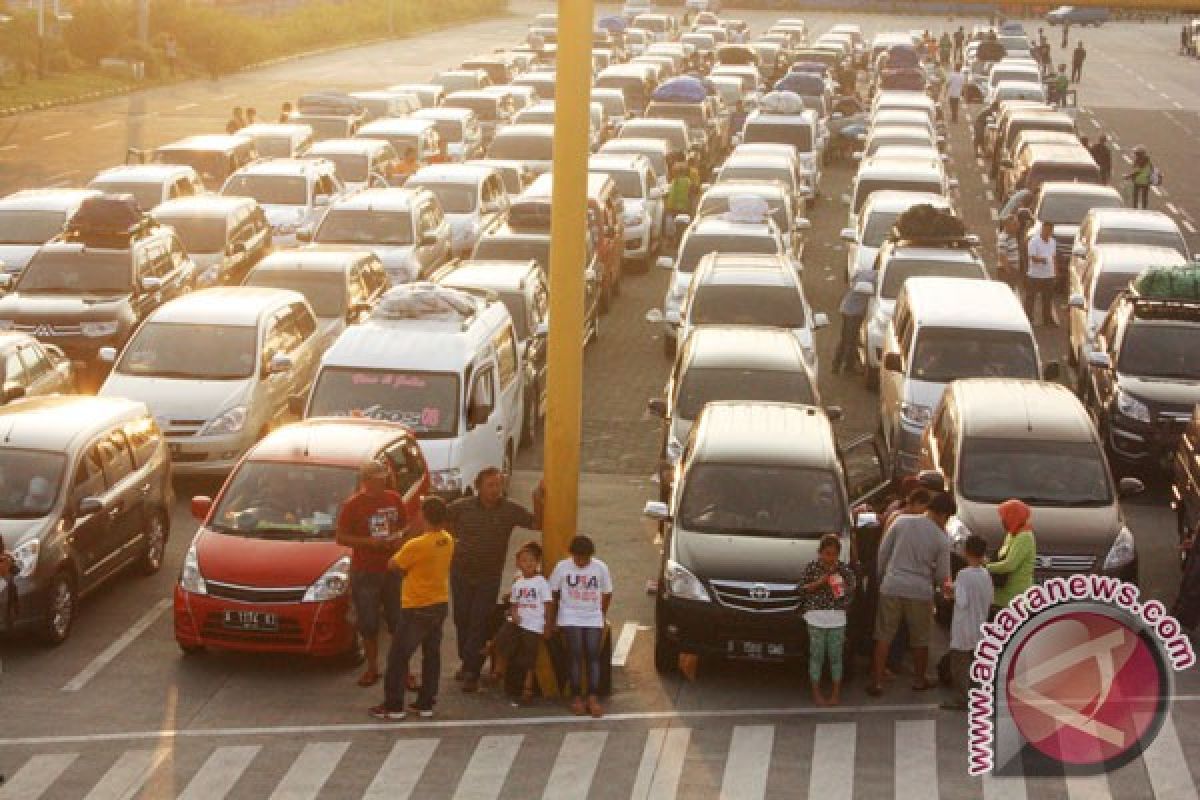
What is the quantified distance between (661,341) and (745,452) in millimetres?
13141

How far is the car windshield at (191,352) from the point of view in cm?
2275

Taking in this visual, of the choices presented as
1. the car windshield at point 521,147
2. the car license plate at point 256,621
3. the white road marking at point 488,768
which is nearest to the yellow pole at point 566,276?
the white road marking at point 488,768

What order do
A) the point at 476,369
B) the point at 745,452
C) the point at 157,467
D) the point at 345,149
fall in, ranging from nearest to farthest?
the point at 745,452 < the point at 157,467 < the point at 476,369 < the point at 345,149

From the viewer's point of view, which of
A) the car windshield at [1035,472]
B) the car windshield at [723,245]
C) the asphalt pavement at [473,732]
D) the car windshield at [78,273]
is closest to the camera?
the asphalt pavement at [473,732]

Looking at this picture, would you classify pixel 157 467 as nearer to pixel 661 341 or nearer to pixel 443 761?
pixel 443 761

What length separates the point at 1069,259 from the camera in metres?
34.4

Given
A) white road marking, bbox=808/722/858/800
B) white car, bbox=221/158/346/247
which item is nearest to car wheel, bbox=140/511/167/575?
white road marking, bbox=808/722/858/800

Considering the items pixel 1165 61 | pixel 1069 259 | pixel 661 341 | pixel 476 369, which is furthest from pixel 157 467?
pixel 1165 61

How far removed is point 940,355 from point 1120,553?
6135 millimetres

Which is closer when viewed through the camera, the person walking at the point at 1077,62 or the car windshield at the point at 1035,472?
the car windshield at the point at 1035,472

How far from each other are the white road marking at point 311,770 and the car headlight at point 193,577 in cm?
198

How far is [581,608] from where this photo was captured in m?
15.9

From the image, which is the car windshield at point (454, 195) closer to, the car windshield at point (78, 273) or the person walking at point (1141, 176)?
the car windshield at point (78, 273)

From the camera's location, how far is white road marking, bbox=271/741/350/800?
14.2m
